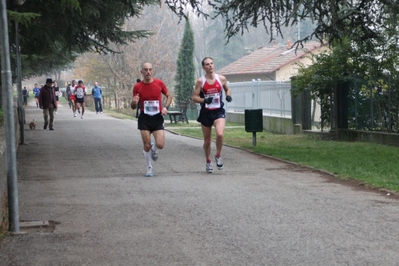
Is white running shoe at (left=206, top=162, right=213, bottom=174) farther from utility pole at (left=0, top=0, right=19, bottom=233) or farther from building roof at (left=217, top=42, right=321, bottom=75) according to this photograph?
building roof at (left=217, top=42, right=321, bottom=75)

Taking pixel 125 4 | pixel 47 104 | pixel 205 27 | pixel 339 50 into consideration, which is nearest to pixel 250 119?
pixel 125 4

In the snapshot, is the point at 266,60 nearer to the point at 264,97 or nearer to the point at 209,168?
the point at 264,97

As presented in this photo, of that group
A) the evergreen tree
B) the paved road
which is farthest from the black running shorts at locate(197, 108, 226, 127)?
the evergreen tree

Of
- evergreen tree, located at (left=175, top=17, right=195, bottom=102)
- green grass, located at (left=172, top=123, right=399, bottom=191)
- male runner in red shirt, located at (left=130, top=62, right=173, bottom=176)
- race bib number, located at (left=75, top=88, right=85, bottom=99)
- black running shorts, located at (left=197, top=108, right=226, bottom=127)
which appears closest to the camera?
green grass, located at (left=172, top=123, right=399, bottom=191)

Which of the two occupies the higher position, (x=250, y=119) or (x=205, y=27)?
(x=205, y=27)

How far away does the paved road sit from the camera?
7.85 meters

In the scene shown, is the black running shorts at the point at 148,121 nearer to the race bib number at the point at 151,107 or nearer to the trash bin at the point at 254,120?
the race bib number at the point at 151,107

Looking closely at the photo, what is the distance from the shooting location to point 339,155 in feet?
60.8

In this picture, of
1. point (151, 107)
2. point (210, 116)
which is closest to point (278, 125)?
point (210, 116)

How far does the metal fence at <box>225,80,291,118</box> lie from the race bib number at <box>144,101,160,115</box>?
15.1 m

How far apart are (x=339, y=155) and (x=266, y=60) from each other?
154ft

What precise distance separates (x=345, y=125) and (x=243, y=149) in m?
5.27

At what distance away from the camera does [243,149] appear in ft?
68.2

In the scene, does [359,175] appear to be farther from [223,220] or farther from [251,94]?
[251,94]
